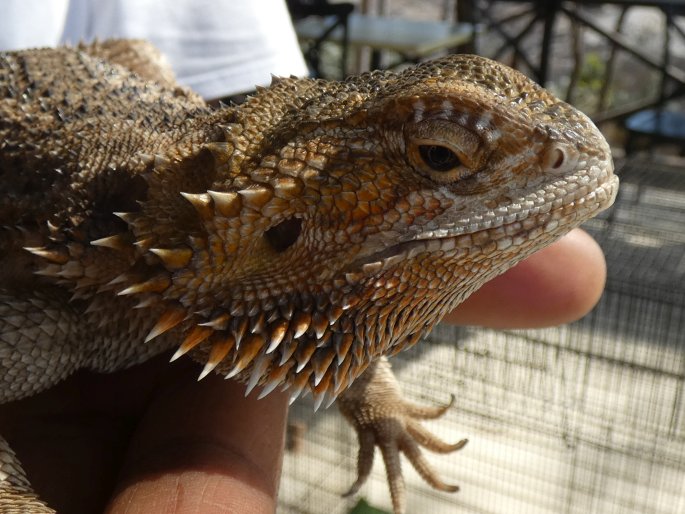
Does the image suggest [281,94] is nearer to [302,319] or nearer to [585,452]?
[302,319]

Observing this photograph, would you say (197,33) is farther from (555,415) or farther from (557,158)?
(555,415)

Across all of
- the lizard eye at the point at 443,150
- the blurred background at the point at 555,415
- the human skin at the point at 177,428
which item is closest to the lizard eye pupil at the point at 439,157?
the lizard eye at the point at 443,150

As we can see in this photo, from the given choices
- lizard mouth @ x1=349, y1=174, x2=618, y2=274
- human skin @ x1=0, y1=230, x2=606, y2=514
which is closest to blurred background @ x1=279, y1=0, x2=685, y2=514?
human skin @ x1=0, y1=230, x2=606, y2=514

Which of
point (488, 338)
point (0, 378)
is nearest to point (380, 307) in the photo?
point (0, 378)

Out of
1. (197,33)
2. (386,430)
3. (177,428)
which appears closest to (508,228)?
(177,428)

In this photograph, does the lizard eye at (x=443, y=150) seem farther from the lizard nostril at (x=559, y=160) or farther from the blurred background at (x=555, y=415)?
the blurred background at (x=555, y=415)

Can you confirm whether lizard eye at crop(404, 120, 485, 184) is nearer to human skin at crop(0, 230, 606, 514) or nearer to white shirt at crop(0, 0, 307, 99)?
human skin at crop(0, 230, 606, 514)
